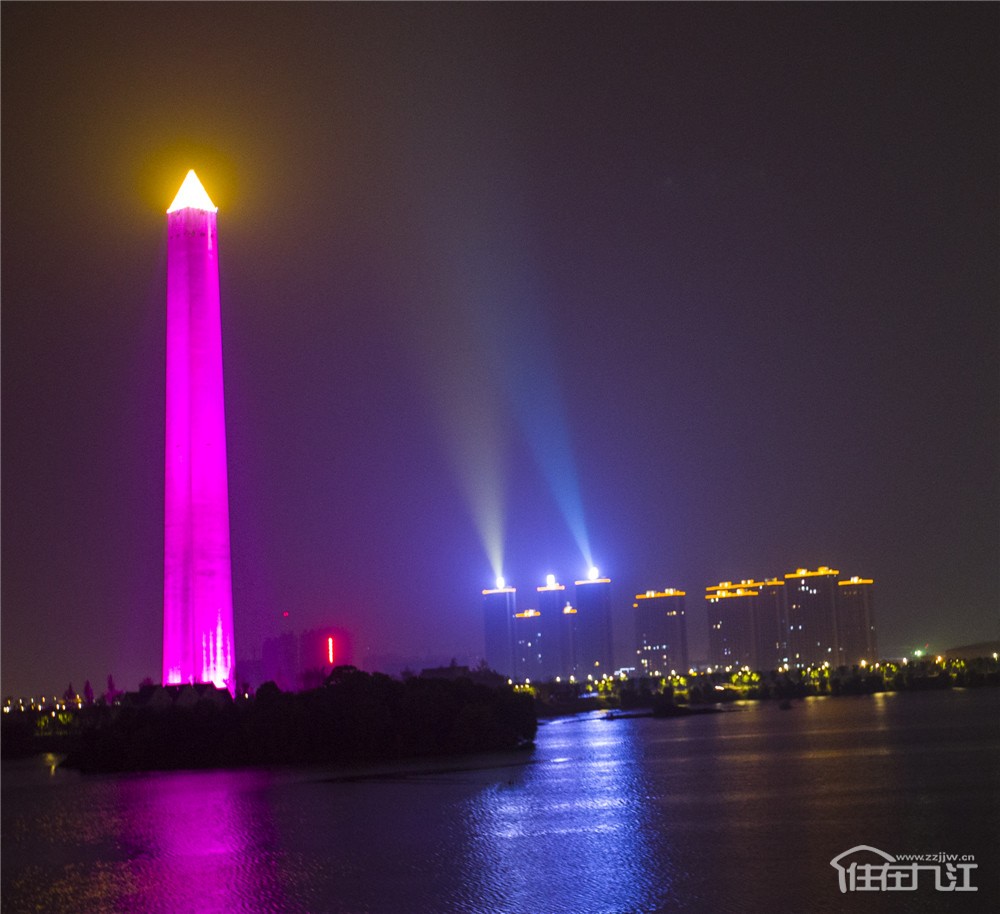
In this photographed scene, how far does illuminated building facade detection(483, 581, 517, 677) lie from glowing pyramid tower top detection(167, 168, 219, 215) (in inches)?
3562

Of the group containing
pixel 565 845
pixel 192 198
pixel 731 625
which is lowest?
pixel 565 845

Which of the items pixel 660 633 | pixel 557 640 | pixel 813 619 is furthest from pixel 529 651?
pixel 813 619

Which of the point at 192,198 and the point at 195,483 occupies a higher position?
the point at 192,198

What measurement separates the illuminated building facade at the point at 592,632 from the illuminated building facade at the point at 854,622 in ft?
69.8

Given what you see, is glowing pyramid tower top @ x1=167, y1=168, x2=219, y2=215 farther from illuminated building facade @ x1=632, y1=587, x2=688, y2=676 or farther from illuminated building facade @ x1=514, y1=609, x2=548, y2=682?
illuminated building facade @ x1=632, y1=587, x2=688, y2=676

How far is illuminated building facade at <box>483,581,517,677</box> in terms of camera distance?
12929cm

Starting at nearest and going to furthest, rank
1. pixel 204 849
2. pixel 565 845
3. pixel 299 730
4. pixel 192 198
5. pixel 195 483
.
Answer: pixel 565 845
pixel 204 849
pixel 299 730
pixel 195 483
pixel 192 198

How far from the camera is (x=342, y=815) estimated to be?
27.0 m

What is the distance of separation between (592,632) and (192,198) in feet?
300

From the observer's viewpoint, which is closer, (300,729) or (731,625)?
(300,729)

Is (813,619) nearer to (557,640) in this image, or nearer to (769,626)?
(769,626)

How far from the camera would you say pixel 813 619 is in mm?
126250

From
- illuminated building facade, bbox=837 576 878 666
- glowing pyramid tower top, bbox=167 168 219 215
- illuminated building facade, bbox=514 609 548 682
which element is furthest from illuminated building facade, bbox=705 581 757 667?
glowing pyramid tower top, bbox=167 168 219 215

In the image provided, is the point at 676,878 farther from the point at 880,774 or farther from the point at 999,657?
the point at 999,657
